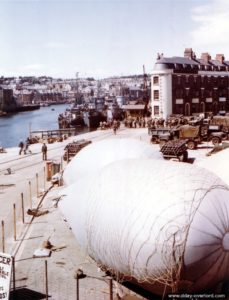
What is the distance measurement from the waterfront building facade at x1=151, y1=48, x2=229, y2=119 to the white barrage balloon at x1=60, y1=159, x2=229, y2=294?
5200cm

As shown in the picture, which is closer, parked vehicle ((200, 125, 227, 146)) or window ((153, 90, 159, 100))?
parked vehicle ((200, 125, 227, 146))

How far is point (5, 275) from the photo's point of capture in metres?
9.16

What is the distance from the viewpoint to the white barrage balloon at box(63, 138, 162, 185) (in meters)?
15.7

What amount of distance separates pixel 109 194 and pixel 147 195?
3.54 feet

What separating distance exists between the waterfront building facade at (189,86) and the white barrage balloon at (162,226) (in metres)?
52.0

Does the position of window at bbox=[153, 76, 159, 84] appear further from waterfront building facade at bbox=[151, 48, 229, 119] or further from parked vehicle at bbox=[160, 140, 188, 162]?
parked vehicle at bbox=[160, 140, 188, 162]

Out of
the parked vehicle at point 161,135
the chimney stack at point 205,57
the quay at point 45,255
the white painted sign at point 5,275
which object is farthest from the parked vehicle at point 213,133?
the chimney stack at point 205,57

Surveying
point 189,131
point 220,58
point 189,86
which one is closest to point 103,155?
point 189,131

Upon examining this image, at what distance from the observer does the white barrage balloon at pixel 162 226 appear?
9258mm

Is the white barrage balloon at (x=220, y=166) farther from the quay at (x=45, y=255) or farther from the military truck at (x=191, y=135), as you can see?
the military truck at (x=191, y=135)

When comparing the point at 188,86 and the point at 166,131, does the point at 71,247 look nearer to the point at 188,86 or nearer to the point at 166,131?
the point at 166,131

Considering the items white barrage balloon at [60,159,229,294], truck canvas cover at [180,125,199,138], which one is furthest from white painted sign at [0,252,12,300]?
truck canvas cover at [180,125,199,138]

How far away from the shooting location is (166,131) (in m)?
40.3

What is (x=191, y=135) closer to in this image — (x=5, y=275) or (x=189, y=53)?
(x=5, y=275)
